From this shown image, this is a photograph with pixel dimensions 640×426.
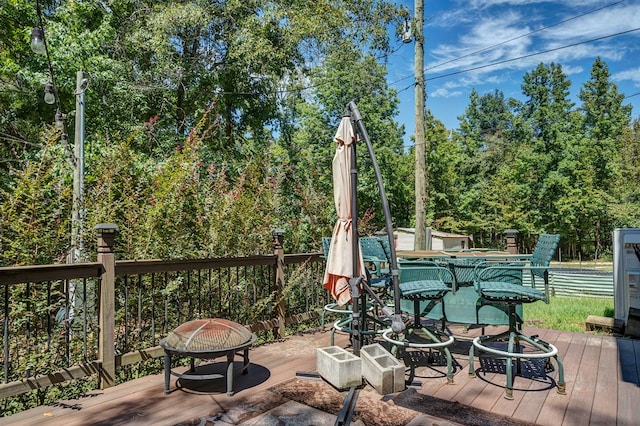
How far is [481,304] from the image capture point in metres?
3.37

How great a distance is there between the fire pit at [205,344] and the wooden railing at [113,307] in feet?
1.78

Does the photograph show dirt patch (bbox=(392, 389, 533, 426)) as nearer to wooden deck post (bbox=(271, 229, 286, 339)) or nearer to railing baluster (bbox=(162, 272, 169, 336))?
wooden deck post (bbox=(271, 229, 286, 339))

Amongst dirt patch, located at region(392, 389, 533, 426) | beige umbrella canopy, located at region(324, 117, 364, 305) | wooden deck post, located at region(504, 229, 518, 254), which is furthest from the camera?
wooden deck post, located at region(504, 229, 518, 254)

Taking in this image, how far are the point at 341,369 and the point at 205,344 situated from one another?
97 centimetres

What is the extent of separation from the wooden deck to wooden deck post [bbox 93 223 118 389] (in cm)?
15

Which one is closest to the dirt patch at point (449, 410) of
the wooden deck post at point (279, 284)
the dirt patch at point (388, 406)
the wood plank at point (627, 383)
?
the dirt patch at point (388, 406)

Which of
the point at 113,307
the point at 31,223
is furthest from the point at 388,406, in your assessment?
the point at 31,223

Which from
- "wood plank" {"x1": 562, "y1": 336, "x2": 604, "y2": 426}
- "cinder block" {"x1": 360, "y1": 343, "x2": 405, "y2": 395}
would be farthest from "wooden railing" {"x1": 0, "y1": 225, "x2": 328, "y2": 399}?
"wood plank" {"x1": 562, "y1": 336, "x2": 604, "y2": 426}

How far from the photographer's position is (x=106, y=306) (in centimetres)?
299

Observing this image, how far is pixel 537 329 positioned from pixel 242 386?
3.60 metres

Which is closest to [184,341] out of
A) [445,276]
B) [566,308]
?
[445,276]

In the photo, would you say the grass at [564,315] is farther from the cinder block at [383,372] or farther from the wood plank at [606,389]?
the cinder block at [383,372]

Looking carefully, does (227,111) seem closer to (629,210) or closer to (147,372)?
(147,372)

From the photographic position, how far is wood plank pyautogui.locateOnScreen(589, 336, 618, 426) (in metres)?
2.47
